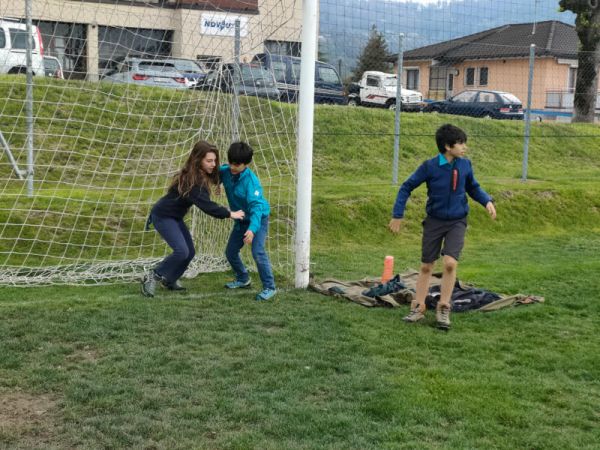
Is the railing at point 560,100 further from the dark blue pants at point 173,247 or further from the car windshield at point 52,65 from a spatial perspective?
the dark blue pants at point 173,247

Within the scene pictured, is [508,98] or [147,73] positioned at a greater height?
[147,73]

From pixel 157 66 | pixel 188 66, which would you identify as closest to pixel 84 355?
pixel 188 66

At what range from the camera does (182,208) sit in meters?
7.01

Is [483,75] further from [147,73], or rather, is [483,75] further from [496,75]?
[147,73]

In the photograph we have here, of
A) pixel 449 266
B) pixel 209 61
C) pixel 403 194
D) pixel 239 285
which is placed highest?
pixel 209 61

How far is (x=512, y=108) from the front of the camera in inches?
778

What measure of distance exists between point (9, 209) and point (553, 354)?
614 centimetres

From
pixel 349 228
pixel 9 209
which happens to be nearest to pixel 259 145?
pixel 349 228

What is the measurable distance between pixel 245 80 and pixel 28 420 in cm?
520

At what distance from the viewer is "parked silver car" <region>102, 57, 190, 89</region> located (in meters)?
8.65

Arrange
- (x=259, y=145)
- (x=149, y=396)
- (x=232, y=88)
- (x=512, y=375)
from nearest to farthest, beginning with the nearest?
(x=149, y=396)
(x=512, y=375)
(x=232, y=88)
(x=259, y=145)

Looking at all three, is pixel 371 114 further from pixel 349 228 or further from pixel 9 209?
pixel 9 209

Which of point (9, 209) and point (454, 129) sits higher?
point (454, 129)

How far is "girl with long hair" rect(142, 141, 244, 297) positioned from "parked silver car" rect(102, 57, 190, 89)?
2301 millimetres
